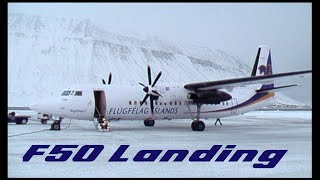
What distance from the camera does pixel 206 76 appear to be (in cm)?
7894

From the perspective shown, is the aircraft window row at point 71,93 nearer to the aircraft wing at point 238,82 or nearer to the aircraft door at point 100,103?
the aircraft door at point 100,103

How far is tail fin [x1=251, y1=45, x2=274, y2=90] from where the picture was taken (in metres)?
29.1

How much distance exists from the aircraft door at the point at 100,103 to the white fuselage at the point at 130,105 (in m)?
0.08

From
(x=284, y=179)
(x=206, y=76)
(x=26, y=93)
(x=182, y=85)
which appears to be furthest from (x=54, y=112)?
(x=26, y=93)

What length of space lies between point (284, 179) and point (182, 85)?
1700 centimetres

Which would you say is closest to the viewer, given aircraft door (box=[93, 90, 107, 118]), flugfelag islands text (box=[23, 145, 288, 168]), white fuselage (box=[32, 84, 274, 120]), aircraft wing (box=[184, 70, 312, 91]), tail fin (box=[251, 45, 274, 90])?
flugfelag islands text (box=[23, 145, 288, 168])

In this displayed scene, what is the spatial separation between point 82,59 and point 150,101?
466ft

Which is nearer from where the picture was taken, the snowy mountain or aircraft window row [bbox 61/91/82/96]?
aircraft window row [bbox 61/91/82/96]

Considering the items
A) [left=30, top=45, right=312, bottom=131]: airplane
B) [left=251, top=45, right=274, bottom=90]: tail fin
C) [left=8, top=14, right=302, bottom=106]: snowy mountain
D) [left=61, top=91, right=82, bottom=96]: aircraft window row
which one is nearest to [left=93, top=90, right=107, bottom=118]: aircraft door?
[left=30, top=45, right=312, bottom=131]: airplane

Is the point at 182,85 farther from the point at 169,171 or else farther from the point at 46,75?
the point at 46,75

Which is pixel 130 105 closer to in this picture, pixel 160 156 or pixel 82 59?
pixel 160 156

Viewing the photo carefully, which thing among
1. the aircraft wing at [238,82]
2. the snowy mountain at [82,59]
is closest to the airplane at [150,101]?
the aircraft wing at [238,82]

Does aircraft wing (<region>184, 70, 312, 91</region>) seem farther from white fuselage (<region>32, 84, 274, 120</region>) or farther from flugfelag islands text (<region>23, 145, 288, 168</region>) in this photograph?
flugfelag islands text (<region>23, 145, 288, 168</region>)

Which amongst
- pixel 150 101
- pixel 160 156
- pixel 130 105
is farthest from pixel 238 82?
pixel 160 156
